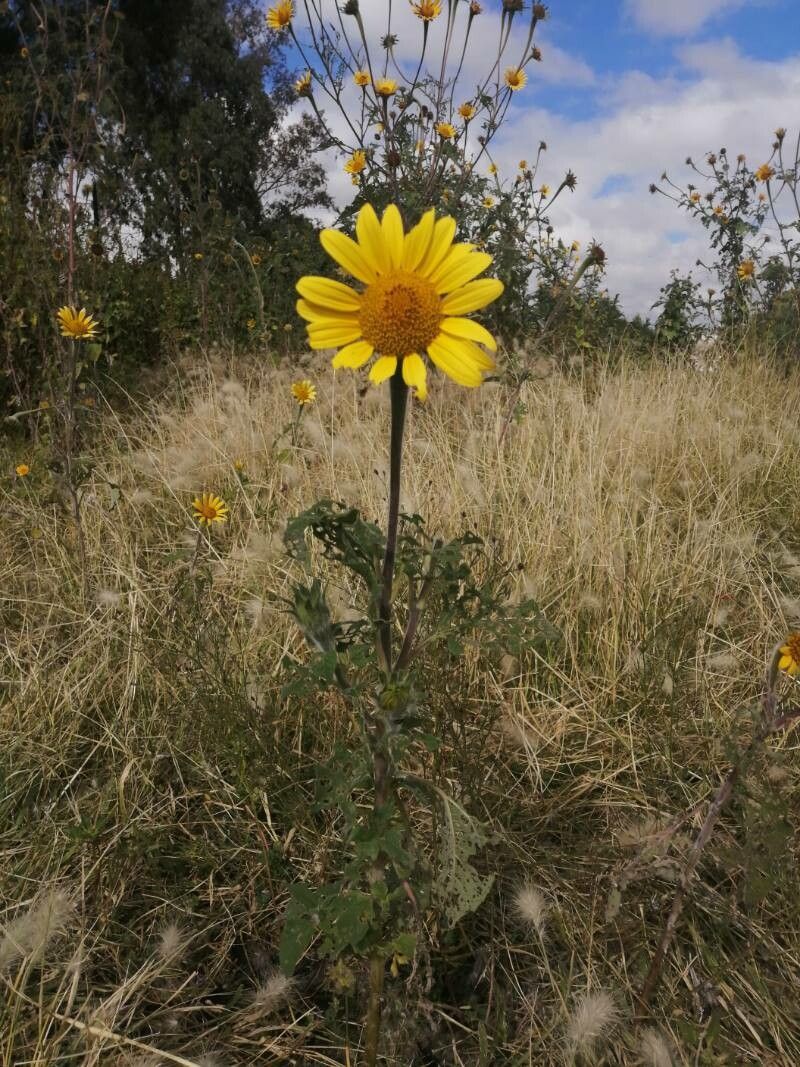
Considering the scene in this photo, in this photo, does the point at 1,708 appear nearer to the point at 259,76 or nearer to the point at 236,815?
the point at 236,815

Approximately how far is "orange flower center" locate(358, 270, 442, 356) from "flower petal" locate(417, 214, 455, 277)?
3 cm

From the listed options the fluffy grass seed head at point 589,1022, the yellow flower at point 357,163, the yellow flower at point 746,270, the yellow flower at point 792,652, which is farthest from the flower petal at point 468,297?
the yellow flower at point 746,270

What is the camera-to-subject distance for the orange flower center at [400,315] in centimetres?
86

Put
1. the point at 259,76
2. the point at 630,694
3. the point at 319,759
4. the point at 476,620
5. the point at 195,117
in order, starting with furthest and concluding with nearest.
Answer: the point at 259,76 < the point at 195,117 < the point at 630,694 < the point at 319,759 < the point at 476,620

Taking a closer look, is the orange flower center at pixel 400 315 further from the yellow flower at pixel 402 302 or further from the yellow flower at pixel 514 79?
the yellow flower at pixel 514 79

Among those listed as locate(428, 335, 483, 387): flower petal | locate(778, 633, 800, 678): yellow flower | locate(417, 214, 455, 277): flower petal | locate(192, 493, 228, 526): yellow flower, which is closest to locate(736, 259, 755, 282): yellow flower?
locate(192, 493, 228, 526): yellow flower

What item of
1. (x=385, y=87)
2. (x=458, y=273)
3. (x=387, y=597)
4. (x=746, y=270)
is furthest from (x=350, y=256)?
(x=746, y=270)

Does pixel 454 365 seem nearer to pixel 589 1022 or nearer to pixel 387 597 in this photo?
pixel 387 597

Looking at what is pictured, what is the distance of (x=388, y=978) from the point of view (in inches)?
49.8

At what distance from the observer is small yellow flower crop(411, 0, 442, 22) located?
3004 millimetres

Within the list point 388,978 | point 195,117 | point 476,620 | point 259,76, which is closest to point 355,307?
point 476,620

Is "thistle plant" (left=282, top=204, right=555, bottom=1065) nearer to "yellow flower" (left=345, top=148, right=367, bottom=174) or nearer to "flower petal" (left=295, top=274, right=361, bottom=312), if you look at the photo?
"flower petal" (left=295, top=274, right=361, bottom=312)

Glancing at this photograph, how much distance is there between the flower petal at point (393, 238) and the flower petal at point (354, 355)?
5.1 inches

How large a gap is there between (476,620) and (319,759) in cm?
78
